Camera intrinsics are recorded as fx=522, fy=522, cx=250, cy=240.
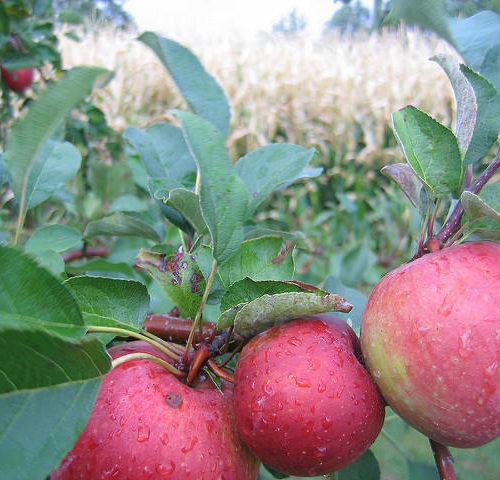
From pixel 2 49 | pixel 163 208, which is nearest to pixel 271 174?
pixel 163 208

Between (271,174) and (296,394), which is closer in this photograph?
(296,394)

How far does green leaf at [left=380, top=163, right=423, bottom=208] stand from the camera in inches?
17.8

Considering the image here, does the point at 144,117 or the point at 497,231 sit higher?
the point at 497,231

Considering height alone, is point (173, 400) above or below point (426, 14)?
below

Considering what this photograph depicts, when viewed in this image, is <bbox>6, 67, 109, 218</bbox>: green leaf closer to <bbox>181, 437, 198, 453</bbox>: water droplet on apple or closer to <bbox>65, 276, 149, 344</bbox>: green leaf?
<bbox>65, 276, 149, 344</bbox>: green leaf

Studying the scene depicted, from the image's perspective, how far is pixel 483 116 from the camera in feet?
1.45

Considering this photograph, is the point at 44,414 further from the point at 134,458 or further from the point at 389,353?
the point at 389,353

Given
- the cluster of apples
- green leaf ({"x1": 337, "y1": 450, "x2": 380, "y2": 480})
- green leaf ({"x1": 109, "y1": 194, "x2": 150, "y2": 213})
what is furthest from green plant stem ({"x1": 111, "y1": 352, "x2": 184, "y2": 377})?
green leaf ({"x1": 109, "y1": 194, "x2": 150, "y2": 213})

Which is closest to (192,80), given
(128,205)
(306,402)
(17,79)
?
(306,402)

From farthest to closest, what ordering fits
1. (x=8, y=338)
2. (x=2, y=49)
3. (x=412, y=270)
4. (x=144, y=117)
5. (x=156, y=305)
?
(x=144, y=117), (x=2, y=49), (x=156, y=305), (x=412, y=270), (x=8, y=338)

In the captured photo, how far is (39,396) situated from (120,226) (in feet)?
1.25

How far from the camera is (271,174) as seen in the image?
54cm

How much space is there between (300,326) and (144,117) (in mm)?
3687

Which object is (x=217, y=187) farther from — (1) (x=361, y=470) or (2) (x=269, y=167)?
(1) (x=361, y=470)
